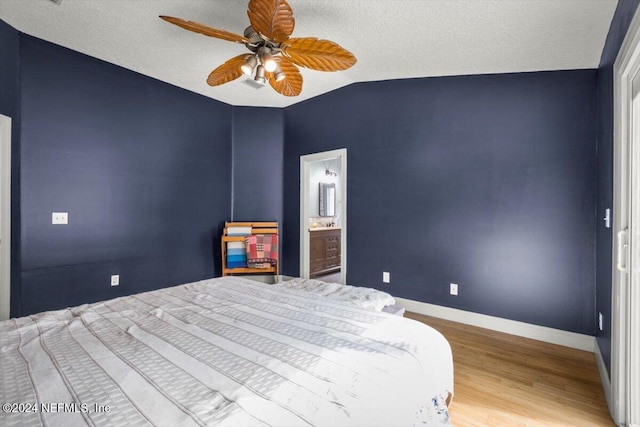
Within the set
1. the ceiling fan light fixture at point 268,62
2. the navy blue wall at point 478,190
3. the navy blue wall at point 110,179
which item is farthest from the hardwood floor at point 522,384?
the navy blue wall at point 110,179

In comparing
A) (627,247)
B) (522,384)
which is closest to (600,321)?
(522,384)

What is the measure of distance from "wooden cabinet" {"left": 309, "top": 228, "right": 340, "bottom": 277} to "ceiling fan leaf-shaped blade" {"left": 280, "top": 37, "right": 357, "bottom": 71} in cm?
274

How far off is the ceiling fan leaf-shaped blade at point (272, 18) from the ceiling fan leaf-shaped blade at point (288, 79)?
10.5 inches

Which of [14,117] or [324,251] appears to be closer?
[14,117]

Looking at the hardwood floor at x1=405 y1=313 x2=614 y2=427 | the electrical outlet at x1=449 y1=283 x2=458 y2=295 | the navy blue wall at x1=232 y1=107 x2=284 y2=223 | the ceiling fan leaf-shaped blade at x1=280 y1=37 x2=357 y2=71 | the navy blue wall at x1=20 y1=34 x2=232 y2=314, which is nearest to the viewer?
the hardwood floor at x1=405 y1=313 x2=614 y2=427

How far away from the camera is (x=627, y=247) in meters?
1.48

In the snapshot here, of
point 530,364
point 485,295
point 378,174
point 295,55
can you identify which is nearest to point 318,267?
point 378,174

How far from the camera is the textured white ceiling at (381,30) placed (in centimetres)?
200

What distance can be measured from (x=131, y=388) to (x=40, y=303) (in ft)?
9.41

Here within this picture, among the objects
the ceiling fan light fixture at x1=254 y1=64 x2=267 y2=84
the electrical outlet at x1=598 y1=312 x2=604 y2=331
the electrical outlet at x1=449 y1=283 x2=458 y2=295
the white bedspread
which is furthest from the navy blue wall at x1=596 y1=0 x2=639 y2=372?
the ceiling fan light fixture at x1=254 y1=64 x2=267 y2=84

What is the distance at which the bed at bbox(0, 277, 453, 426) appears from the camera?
0.71 metres

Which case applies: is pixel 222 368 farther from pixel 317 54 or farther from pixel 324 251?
pixel 324 251

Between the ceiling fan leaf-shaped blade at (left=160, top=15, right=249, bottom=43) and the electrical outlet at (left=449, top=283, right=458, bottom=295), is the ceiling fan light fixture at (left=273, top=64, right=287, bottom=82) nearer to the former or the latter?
the ceiling fan leaf-shaped blade at (left=160, top=15, right=249, bottom=43)

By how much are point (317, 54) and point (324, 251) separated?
352 cm
